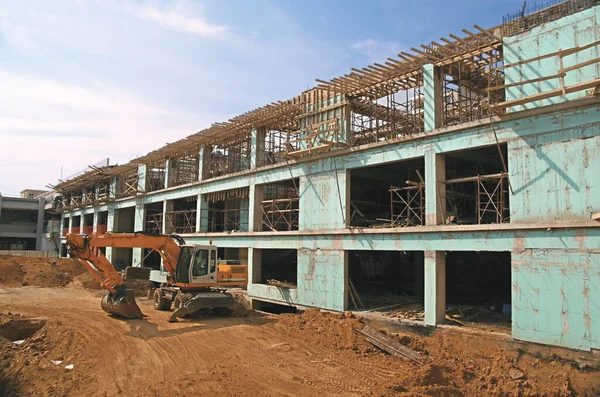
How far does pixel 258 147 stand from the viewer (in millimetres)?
23641

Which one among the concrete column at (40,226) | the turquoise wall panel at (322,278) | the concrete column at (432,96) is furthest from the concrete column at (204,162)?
the concrete column at (40,226)

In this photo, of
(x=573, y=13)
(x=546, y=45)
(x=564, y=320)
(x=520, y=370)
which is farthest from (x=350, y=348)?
(x=573, y=13)

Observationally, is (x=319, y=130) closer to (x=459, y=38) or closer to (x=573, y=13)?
(x=459, y=38)

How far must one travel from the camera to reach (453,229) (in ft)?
47.1

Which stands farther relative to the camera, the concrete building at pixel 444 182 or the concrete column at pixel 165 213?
the concrete column at pixel 165 213

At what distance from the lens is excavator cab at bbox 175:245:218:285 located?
725 inches

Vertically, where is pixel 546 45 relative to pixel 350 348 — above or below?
above

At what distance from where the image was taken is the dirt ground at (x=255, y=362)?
10609 mm

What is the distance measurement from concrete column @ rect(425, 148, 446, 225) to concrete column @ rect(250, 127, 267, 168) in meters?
10.6

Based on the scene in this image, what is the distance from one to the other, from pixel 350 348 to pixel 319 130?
970cm

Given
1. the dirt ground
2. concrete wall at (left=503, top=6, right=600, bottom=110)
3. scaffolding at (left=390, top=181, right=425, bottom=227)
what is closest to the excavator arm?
the dirt ground

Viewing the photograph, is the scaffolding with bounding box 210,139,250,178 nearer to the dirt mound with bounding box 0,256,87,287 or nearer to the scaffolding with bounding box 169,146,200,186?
the scaffolding with bounding box 169,146,200,186

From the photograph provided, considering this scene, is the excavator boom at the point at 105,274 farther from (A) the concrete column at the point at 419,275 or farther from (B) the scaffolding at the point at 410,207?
(A) the concrete column at the point at 419,275

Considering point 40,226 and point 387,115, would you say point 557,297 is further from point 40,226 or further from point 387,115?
point 40,226
